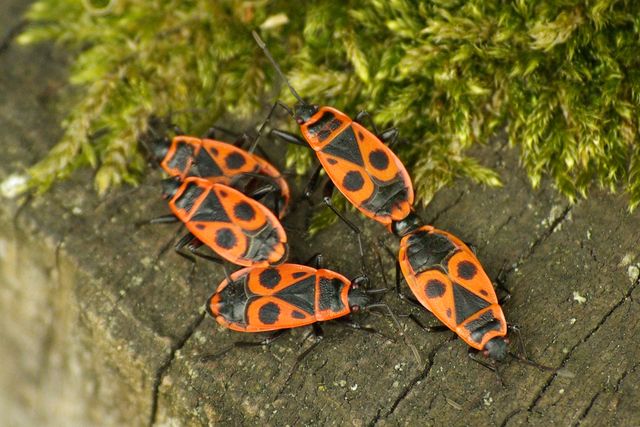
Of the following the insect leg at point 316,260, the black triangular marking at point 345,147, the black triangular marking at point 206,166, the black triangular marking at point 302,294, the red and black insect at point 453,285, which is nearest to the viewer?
the red and black insect at point 453,285

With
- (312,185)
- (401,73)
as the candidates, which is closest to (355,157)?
(312,185)

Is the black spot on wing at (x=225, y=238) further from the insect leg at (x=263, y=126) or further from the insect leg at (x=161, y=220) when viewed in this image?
the insect leg at (x=263, y=126)

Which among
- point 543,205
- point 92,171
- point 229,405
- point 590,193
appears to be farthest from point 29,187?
point 590,193

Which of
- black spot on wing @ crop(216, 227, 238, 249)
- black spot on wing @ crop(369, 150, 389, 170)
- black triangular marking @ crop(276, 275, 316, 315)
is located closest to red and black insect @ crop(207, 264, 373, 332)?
black triangular marking @ crop(276, 275, 316, 315)

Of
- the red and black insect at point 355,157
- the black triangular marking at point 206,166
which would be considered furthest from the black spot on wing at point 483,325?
the black triangular marking at point 206,166

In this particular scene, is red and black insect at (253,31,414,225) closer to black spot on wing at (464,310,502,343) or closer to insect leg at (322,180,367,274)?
insect leg at (322,180,367,274)

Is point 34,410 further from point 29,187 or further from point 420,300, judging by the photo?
point 420,300
